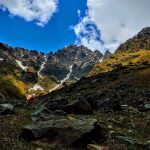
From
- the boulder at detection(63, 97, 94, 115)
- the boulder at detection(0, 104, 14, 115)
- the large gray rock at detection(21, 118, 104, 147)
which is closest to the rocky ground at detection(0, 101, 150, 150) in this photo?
the large gray rock at detection(21, 118, 104, 147)

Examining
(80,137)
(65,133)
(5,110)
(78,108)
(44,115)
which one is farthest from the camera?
(78,108)

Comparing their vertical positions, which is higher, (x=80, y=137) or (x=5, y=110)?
(x=5, y=110)

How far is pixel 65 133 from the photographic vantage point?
21000 mm

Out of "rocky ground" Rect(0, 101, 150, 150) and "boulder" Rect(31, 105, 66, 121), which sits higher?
"boulder" Rect(31, 105, 66, 121)

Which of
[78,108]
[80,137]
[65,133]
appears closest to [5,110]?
[78,108]

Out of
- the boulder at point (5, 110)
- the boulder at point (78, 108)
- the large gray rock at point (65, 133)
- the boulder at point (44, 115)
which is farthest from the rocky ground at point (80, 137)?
the boulder at point (78, 108)

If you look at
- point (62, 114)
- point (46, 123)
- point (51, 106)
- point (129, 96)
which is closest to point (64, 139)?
point (46, 123)

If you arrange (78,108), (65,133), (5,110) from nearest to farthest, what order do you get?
(65,133)
(5,110)
(78,108)

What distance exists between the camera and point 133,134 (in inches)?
958

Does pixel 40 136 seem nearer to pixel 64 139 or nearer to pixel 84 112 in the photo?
pixel 64 139

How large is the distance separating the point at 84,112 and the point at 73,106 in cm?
136

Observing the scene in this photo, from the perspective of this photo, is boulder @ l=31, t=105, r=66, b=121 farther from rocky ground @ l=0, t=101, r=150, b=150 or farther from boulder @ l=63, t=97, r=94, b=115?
rocky ground @ l=0, t=101, r=150, b=150

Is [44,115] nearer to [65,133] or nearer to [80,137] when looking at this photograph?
[65,133]

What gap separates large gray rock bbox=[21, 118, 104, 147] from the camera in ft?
67.1
